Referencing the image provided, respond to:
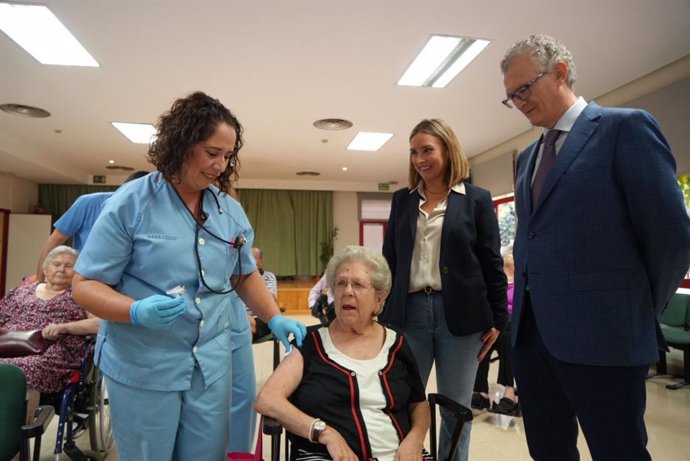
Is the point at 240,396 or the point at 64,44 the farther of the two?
the point at 64,44

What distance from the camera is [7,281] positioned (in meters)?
7.56

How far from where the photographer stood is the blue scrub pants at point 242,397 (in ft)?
5.34

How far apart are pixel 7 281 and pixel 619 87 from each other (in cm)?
952

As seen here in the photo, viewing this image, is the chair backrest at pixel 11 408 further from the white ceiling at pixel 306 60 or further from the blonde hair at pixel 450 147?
the white ceiling at pixel 306 60

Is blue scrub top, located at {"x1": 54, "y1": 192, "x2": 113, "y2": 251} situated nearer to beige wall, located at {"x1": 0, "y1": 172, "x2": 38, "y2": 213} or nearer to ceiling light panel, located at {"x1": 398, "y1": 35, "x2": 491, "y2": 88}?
ceiling light panel, located at {"x1": 398, "y1": 35, "x2": 491, "y2": 88}

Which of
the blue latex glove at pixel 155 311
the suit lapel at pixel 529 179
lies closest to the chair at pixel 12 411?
the blue latex glove at pixel 155 311

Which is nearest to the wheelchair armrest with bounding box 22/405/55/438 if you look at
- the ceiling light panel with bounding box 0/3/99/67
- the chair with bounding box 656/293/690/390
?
the ceiling light panel with bounding box 0/3/99/67

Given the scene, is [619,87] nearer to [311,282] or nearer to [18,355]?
[18,355]

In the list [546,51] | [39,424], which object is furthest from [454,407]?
[39,424]

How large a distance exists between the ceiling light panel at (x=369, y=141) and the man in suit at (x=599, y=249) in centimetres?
439

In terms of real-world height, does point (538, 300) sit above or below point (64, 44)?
below

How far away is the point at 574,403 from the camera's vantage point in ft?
3.81

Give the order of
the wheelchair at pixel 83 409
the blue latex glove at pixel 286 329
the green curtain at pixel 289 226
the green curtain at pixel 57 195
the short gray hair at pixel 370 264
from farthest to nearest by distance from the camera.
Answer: the green curtain at pixel 289 226 < the green curtain at pixel 57 195 < the wheelchair at pixel 83 409 < the short gray hair at pixel 370 264 < the blue latex glove at pixel 286 329

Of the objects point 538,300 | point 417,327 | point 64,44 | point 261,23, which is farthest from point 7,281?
point 538,300
